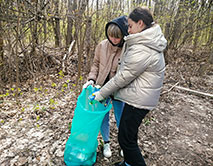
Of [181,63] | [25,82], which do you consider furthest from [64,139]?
[181,63]

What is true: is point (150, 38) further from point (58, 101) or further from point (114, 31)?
point (58, 101)

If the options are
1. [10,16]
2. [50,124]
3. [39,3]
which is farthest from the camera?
[39,3]

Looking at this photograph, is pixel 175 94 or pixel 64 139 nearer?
pixel 64 139

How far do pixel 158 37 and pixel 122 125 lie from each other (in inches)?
32.3

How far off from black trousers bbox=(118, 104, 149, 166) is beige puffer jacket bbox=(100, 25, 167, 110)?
0.24 feet

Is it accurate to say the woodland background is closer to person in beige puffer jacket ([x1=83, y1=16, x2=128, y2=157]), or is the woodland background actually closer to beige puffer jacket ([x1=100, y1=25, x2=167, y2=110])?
person in beige puffer jacket ([x1=83, y1=16, x2=128, y2=157])

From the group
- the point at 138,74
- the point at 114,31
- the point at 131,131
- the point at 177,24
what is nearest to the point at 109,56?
the point at 114,31

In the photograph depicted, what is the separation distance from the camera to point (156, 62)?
123 cm

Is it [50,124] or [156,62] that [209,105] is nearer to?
[156,62]

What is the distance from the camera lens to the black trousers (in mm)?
1360

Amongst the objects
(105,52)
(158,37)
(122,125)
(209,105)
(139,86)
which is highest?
(158,37)

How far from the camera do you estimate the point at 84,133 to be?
1543mm

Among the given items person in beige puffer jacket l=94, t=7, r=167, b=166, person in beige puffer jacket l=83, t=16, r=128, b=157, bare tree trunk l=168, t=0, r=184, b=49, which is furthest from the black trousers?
bare tree trunk l=168, t=0, r=184, b=49

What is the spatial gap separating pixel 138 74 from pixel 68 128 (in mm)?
1695
